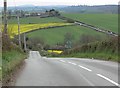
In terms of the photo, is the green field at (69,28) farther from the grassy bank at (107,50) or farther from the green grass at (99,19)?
the grassy bank at (107,50)

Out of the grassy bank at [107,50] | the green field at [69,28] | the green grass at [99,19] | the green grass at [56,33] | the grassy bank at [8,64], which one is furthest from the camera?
the green grass at [56,33]

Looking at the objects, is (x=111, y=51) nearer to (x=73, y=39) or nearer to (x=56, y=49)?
(x=73, y=39)

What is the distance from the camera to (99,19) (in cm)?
10656

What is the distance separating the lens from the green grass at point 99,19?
94.4 meters

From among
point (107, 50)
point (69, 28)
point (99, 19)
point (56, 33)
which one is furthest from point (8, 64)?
point (99, 19)

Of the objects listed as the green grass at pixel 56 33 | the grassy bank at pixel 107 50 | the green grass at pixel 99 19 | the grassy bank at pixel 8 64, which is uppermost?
the grassy bank at pixel 8 64

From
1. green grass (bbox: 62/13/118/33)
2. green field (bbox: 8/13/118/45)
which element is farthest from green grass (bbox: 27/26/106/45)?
green grass (bbox: 62/13/118/33)

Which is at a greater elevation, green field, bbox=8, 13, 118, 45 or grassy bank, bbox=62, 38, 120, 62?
grassy bank, bbox=62, 38, 120, 62

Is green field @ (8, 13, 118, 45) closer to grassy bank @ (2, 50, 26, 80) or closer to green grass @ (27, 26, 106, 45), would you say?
green grass @ (27, 26, 106, 45)

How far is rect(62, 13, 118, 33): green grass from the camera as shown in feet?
310

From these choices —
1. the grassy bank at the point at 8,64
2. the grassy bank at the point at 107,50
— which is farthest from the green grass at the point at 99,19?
the grassy bank at the point at 8,64

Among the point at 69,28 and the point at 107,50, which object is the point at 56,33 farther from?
the point at 107,50

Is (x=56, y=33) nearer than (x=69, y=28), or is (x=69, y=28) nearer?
(x=56, y=33)

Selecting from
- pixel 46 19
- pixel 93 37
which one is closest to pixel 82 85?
pixel 93 37
